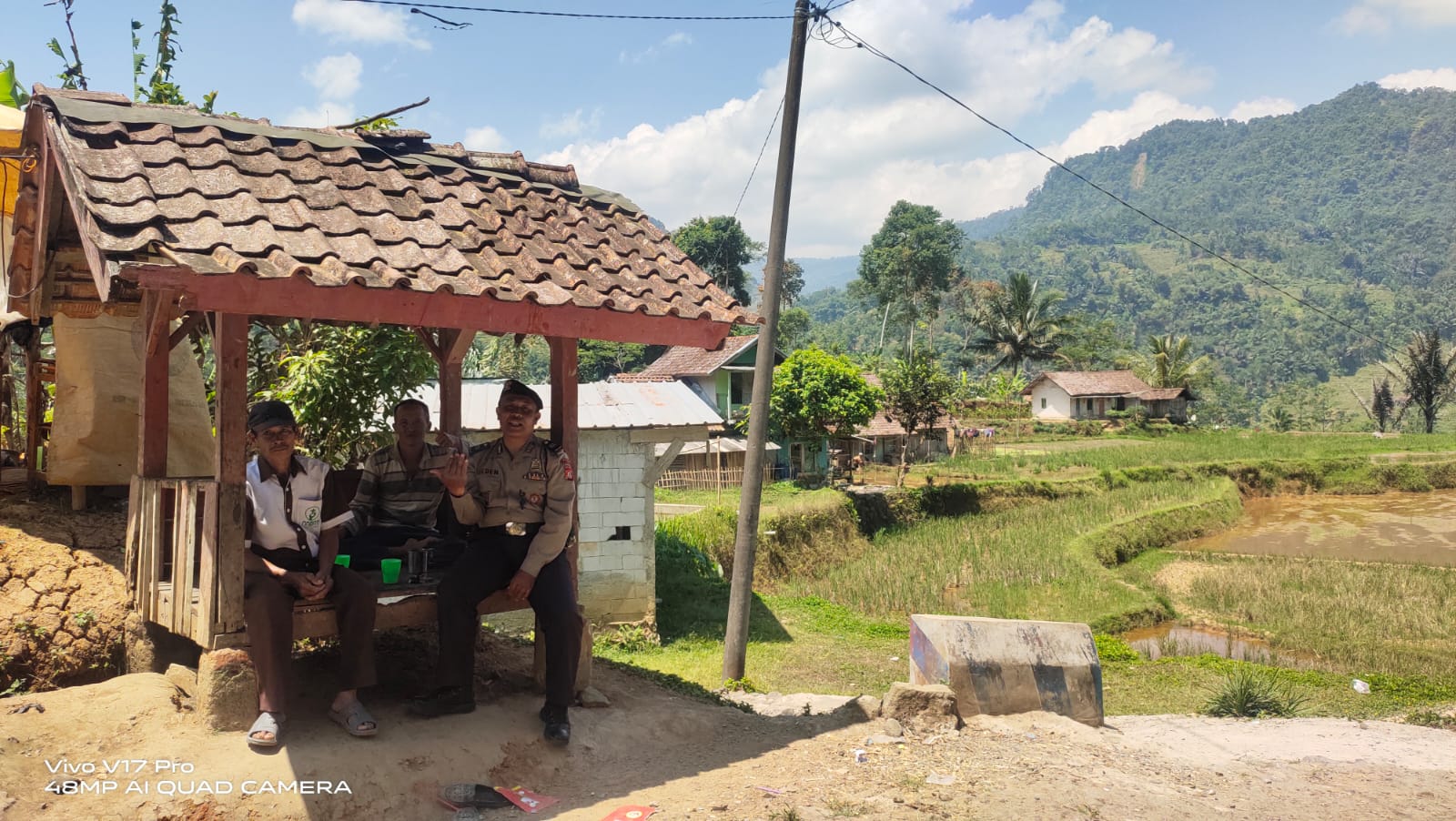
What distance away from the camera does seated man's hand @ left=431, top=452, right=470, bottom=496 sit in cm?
468

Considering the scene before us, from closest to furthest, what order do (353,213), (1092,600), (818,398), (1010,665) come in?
(353,213) → (1010,665) → (1092,600) → (818,398)

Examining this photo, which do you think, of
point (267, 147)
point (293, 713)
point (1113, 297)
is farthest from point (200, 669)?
point (1113, 297)

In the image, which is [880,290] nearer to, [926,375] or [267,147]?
[926,375]

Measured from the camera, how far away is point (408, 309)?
Result: 4234 mm

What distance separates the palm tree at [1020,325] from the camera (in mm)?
52716

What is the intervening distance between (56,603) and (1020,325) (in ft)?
172

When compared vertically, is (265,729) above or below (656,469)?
below

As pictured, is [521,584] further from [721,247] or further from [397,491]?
[721,247]

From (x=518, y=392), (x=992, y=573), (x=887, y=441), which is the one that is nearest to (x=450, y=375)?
(x=518, y=392)

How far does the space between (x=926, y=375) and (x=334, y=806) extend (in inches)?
1051

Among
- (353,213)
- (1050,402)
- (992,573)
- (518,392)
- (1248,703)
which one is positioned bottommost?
(992,573)

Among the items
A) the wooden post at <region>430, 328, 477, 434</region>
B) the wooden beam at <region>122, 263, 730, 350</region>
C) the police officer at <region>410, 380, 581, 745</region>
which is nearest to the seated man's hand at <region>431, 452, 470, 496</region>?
the police officer at <region>410, 380, 581, 745</region>

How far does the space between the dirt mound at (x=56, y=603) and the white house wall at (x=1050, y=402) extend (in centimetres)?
5022

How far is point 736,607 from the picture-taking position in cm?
976
